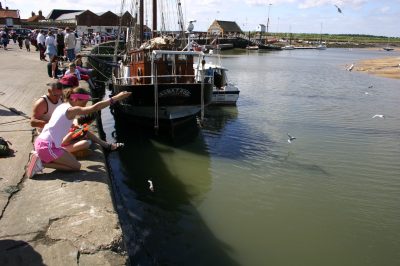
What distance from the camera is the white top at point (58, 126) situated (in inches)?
237

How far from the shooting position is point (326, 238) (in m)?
8.17

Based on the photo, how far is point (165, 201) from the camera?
31.7 ft

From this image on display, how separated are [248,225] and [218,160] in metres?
4.51

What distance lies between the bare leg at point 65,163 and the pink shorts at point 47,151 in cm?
12

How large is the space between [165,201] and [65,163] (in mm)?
3624

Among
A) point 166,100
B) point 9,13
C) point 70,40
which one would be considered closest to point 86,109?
point 166,100

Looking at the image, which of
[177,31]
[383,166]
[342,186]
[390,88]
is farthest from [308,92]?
[342,186]

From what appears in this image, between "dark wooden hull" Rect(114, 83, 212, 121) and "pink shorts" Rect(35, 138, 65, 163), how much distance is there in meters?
8.37

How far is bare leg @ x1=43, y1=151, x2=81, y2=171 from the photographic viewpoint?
20.9ft

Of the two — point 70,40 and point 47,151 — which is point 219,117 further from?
point 47,151

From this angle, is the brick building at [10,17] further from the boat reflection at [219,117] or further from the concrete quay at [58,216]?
the concrete quay at [58,216]

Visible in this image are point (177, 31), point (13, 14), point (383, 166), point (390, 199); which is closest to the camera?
point (390, 199)

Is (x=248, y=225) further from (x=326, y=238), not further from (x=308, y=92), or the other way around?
(x=308, y=92)

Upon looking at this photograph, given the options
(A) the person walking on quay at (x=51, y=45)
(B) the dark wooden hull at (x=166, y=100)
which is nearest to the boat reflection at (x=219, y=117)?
(B) the dark wooden hull at (x=166, y=100)
